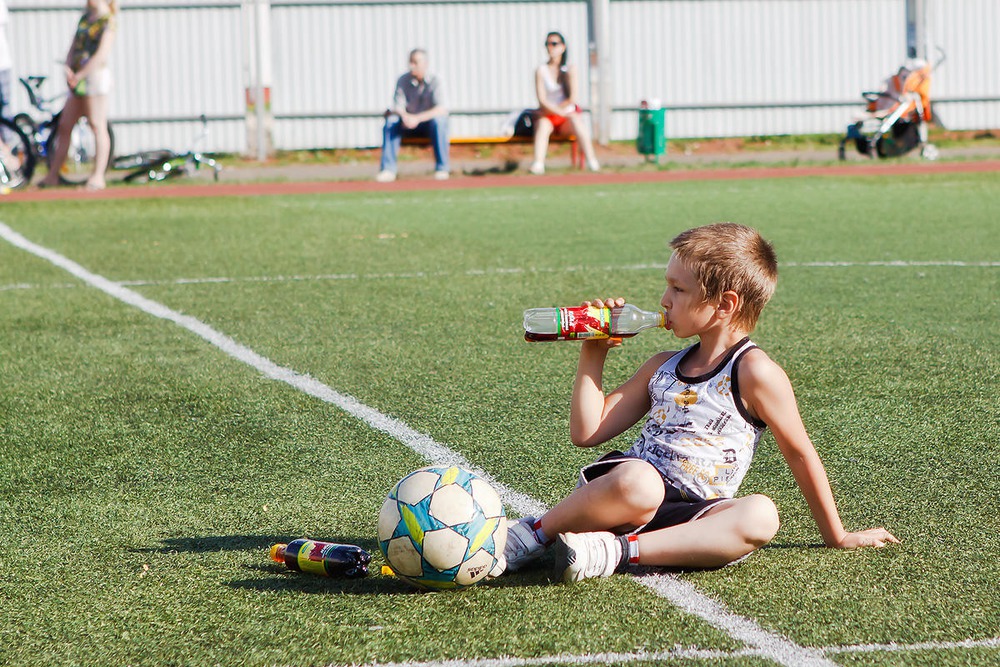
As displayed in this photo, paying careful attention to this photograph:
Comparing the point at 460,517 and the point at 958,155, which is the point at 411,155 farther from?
the point at 460,517

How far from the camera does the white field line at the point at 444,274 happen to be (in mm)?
9031

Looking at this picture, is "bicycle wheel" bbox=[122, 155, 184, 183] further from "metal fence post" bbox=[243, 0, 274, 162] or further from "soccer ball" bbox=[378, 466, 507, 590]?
"soccer ball" bbox=[378, 466, 507, 590]

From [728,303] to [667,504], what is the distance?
57cm

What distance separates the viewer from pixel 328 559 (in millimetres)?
3553

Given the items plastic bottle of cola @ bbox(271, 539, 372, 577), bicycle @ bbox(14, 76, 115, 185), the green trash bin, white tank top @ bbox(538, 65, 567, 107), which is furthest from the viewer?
the green trash bin

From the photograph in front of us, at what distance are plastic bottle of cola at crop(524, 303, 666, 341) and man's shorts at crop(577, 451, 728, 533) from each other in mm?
351

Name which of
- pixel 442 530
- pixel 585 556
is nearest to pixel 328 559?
pixel 442 530

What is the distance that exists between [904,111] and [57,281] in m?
15.3

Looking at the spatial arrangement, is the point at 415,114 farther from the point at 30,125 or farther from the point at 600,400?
the point at 600,400

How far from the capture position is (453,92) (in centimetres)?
2477

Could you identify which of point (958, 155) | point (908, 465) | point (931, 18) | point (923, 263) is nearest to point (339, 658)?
point (908, 465)

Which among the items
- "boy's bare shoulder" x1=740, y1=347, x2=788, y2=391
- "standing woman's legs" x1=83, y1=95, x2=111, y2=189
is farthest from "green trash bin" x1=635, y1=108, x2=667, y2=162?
"boy's bare shoulder" x1=740, y1=347, x2=788, y2=391

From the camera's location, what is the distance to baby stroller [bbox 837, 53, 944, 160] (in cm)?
2077

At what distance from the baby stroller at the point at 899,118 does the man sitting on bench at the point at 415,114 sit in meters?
6.68
